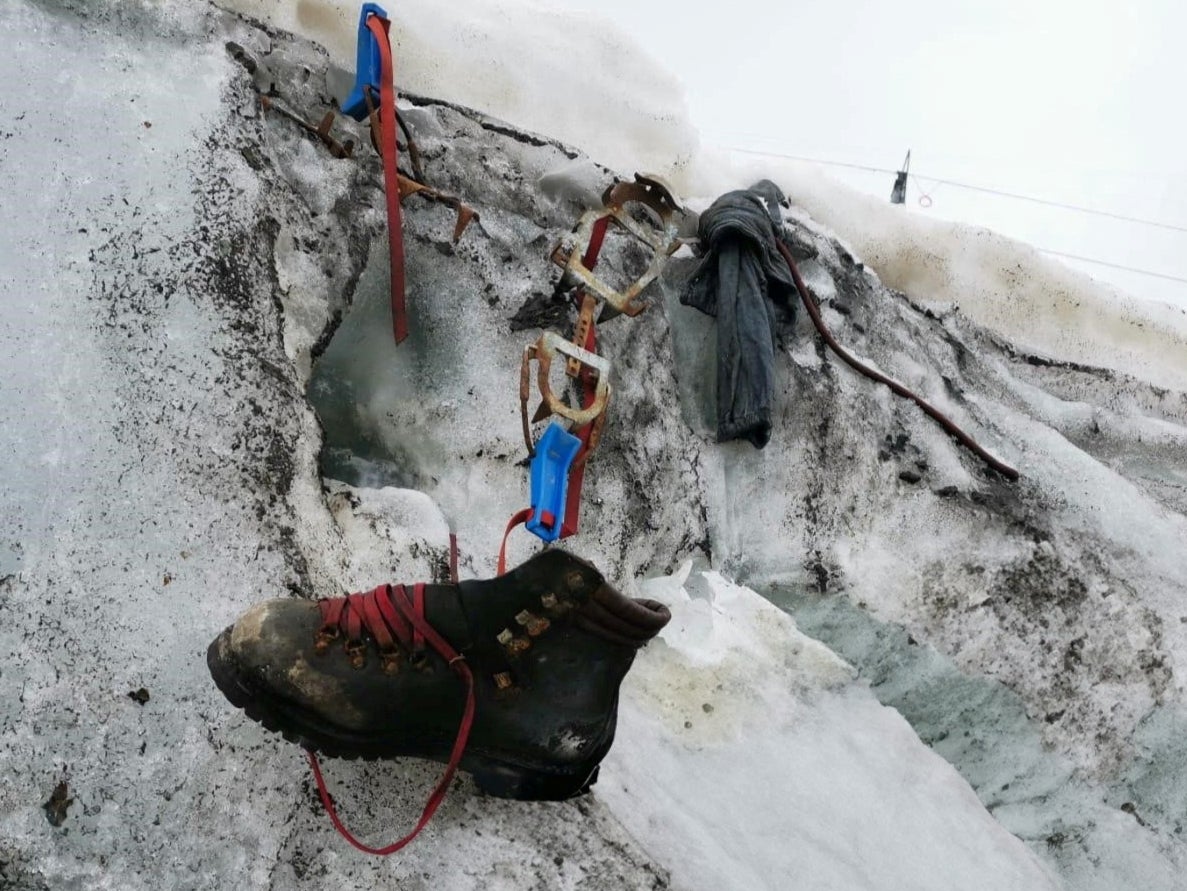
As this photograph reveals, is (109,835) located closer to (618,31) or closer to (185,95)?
(185,95)

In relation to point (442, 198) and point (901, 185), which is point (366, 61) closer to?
point (442, 198)

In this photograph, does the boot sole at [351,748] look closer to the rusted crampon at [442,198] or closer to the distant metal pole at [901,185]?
the rusted crampon at [442,198]

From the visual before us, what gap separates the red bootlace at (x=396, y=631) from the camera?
1.53 m

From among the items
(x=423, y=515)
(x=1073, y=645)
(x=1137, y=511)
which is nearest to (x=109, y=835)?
(x=423, y=515)

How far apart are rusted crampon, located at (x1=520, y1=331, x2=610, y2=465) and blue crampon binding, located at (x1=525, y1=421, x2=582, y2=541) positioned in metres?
0.04

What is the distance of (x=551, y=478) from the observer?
83.0 inches

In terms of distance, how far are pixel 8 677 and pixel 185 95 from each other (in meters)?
1.28

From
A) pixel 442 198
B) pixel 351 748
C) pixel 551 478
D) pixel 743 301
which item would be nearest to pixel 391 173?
pixel 442 198

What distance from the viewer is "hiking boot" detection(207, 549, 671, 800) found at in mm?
1495

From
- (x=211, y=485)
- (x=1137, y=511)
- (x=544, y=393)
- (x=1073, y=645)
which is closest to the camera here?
(x=211, y=485)

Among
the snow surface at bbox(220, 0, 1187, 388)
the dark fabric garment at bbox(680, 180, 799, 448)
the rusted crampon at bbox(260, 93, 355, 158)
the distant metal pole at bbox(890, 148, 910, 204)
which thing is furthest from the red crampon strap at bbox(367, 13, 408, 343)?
the distant metal pole at bbox(890, 148, 910, 204)

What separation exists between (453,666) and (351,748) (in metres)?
0.20

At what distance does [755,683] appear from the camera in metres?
2.35

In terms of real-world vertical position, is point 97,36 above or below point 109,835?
above
